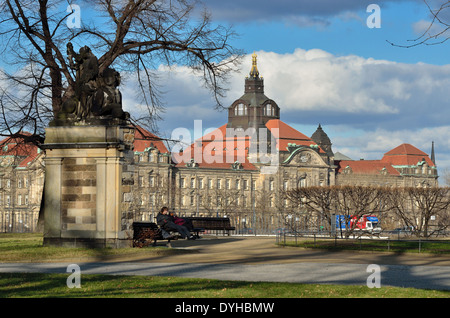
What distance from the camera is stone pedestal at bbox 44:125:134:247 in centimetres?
2280

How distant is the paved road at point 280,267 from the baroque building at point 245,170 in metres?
89.8

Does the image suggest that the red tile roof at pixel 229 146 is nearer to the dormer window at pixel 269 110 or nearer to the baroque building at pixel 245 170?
the baroque building at pixel 245 170

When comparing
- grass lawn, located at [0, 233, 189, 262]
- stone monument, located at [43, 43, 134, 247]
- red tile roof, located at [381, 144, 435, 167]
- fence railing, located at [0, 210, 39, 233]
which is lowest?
fence railing, located at [0, 210, 39, 233]

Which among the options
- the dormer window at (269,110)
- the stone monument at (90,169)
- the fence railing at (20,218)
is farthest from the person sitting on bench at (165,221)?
the dormer window at (269,110)

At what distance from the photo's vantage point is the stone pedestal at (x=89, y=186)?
22.8 metres

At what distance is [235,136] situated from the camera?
159 meters

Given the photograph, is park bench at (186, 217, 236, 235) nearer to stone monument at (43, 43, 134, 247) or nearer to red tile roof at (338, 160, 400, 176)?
stone monument at (43, 43, 134, 247)

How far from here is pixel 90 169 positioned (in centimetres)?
2303

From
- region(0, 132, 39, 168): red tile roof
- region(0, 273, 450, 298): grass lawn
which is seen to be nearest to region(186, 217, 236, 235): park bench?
region(0, 132, 39, 168): red tile roof

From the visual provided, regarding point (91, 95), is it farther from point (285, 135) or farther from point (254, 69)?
point (254, 69)

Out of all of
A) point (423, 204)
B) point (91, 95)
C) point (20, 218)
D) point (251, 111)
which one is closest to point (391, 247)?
point (91, 95)

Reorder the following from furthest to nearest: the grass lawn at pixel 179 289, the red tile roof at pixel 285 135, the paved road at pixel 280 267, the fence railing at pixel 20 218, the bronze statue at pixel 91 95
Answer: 1. the red tile roof at pixel 285 135
2. the fence railing at pixel 20 218
3. the bronze statue at pixel 91 95
4. the paved road at pixel 280 267
5. the grass lawn at pixel 179 289
